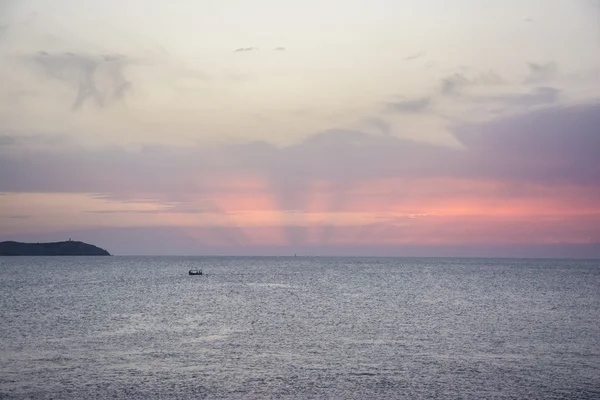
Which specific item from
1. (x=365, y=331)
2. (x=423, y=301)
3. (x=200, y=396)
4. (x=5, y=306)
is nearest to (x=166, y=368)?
(x=200, y=396)

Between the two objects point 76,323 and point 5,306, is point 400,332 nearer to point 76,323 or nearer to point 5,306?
point 76,323

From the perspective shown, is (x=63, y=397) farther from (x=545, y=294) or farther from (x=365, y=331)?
(x=545, y=294)

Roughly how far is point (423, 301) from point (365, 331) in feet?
158

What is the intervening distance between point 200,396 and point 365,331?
1415 inches

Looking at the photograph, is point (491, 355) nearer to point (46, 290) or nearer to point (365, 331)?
point (365, 331)

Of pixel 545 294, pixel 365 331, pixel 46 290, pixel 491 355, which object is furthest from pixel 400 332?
pixel 46 290

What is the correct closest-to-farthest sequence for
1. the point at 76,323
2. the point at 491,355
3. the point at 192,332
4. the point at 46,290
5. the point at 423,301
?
the point at 491,355 → the point at 192,332 → the point at 76,323 → the point at 423,301 → the point at 46,290

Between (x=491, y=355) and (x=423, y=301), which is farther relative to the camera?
(x=423, y=301)

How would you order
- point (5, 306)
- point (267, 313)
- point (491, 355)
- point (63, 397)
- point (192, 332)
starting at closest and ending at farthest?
point (63, 397)
point (491, 355)
point (192, 332)
point (267, 313)
point (5, 306)

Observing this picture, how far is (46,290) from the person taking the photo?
5630 inches

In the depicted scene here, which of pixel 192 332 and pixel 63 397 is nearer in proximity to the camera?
pixel 63 397

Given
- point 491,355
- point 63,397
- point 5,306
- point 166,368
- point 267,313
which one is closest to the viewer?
point 63,397

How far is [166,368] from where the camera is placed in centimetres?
5225

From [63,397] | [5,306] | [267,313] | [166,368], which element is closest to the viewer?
[63,397]
